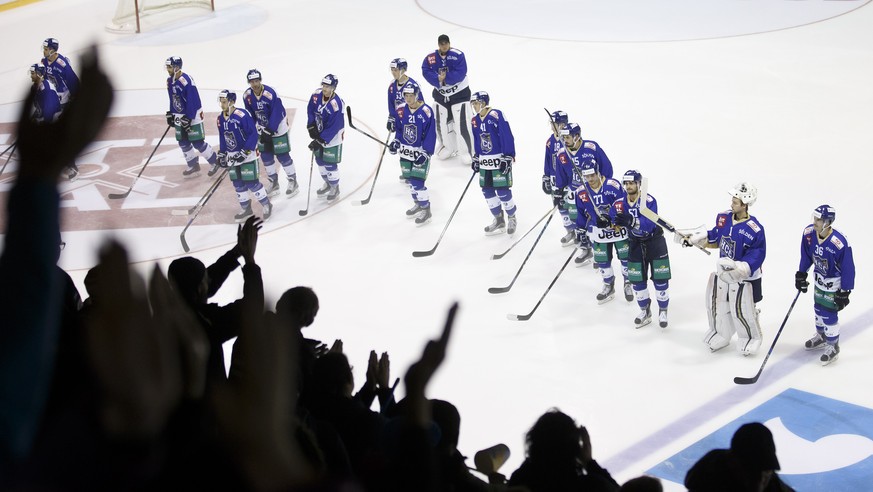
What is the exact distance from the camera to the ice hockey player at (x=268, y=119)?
382 inches

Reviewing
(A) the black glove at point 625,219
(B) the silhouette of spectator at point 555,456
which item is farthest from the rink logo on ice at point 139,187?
(B) the silhouette of spectator at point 555,456

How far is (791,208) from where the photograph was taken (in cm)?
891

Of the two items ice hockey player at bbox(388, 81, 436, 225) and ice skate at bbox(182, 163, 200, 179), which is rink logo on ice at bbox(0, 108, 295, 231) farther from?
ice hockey player at bbox(388, 81, 436, 225)

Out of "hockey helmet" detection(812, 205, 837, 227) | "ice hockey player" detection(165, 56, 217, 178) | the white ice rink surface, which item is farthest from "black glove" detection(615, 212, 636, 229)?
"ice hockey player" detection(165, 56, 217, 178)

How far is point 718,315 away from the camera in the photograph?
673 centimetres

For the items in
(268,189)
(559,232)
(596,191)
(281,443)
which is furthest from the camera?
(268,189)

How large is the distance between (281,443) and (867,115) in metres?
11.0

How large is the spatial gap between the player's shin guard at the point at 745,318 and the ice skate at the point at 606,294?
1161mm

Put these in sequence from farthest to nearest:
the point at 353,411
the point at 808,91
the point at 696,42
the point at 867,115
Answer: the point at 696,42 < the point at 808,91 < the point at 867,115 < the point at 353,411

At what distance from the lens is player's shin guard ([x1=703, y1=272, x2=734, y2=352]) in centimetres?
667

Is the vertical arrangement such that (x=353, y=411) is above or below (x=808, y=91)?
above

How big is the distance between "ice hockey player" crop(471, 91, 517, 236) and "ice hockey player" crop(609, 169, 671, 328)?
175 cm

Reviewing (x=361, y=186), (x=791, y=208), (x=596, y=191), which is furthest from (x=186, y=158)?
(x=791, y=208)

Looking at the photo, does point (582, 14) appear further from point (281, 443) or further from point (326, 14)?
point (281, 443)
